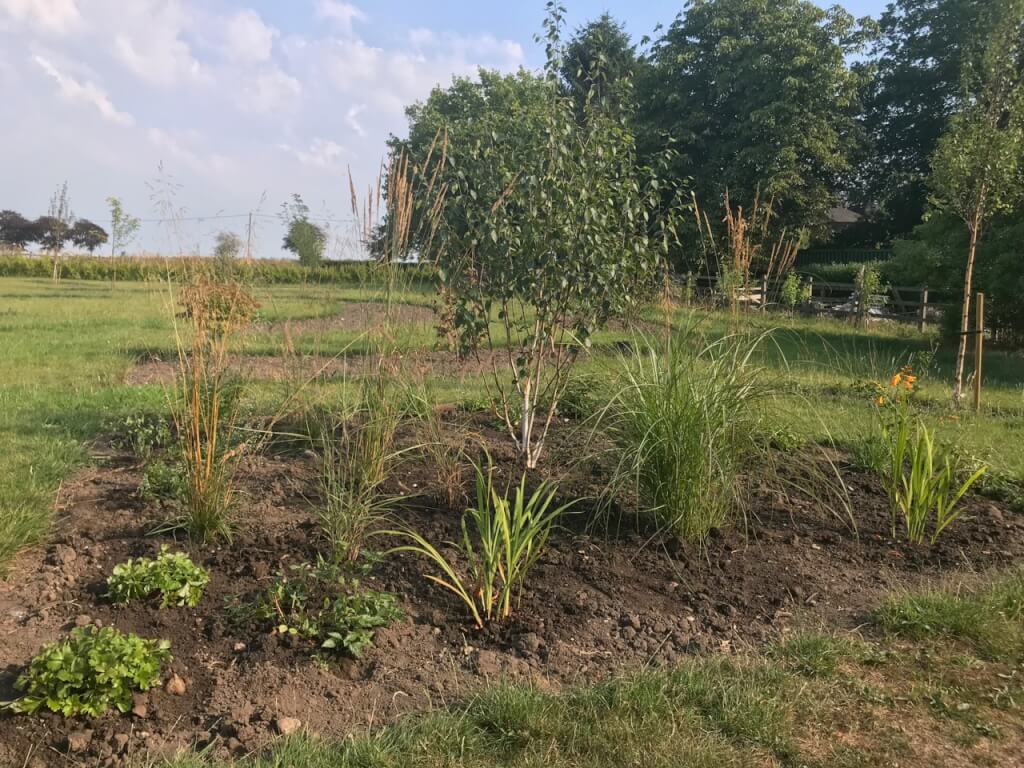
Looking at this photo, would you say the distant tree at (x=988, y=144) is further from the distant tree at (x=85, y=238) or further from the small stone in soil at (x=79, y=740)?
the distant tree at (x=85, y=238)

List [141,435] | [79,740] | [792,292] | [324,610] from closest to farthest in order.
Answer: [79,740] → [324,610] → [141,435] → [792,292]

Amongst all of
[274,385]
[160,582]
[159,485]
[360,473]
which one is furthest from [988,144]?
[160,582]

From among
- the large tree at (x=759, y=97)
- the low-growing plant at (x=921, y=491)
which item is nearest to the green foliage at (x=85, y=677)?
the low-growing plant at (x=921, y=491)

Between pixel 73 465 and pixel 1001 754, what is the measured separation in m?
4.69

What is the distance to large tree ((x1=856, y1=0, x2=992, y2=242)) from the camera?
27.2 metres

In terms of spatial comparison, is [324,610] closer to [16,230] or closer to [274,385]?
[274,385]

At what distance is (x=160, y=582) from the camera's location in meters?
2.86

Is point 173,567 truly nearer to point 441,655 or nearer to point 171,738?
point 171,738

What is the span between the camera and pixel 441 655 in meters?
2.68

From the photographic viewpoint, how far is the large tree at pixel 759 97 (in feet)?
75.0

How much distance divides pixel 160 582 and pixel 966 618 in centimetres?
A: 317

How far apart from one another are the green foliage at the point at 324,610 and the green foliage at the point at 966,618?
2003 millimetres

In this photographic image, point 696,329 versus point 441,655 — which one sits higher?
point 696,329

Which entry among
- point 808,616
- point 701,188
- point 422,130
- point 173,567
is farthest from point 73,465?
point 422,130
